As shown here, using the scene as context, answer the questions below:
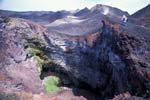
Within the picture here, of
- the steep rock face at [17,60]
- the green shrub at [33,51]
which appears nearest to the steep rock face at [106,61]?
the green shrub at [33,51]

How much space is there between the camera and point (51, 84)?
20641 mm

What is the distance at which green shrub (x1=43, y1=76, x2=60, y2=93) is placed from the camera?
20062mm

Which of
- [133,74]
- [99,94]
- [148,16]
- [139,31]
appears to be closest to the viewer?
[133,74]

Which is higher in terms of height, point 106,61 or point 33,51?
point 33,51

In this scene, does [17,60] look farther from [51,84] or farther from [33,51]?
[51,84]

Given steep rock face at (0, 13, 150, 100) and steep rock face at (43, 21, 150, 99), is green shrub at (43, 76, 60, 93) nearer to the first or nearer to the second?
steep rock face at (0, 13, 150, 100)

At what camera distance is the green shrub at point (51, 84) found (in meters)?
20.1

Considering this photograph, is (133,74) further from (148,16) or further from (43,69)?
(148,16)

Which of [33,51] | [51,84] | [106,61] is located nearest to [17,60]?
[33,51]

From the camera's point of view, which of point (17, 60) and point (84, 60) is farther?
point (84, 60)

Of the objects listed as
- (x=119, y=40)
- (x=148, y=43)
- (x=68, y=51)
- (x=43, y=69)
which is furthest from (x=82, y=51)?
(x=148, y=43)

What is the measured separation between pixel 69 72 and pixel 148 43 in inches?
244

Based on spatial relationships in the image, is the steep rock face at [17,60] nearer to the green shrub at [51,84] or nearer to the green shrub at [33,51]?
the green shrub at [33,51]

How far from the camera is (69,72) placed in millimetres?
22234
